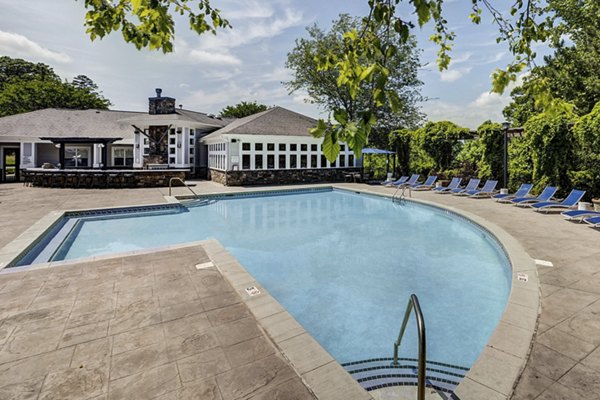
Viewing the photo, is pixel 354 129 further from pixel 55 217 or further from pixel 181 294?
pixel 55 217

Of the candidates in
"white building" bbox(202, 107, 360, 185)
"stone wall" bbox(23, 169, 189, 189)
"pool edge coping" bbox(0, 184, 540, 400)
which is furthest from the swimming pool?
"stone wall" bbox(23, 169, 189, 189)

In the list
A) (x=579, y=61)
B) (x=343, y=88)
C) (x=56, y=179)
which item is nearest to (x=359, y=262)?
(x=56, y=179)

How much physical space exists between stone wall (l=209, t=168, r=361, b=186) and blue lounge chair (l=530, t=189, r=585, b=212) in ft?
42.1

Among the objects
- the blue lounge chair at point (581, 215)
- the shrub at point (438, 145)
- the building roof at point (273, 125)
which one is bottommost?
the blue lounge chair at point (581, 215)

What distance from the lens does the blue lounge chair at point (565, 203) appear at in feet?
34.4

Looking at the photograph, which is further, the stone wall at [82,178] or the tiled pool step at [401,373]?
the stone wall at [82,178]

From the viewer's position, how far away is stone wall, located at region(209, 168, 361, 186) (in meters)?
19.1

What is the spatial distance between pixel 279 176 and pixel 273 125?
11.7ft

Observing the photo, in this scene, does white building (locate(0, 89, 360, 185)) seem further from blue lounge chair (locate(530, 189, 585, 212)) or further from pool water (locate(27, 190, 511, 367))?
blue lounge chair (locate(530, 189, 585, 212))

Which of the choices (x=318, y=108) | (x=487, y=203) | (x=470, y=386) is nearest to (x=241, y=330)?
(x=470, y=386)

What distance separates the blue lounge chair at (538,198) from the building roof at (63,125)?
22666 mm

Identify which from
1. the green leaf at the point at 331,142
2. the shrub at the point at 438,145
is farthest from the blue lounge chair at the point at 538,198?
the green leaf at the point at 331,142

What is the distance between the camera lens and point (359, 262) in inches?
295

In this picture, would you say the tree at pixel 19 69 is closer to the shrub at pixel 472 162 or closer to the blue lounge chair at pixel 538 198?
Answer: the shrub at pixel 472 162
